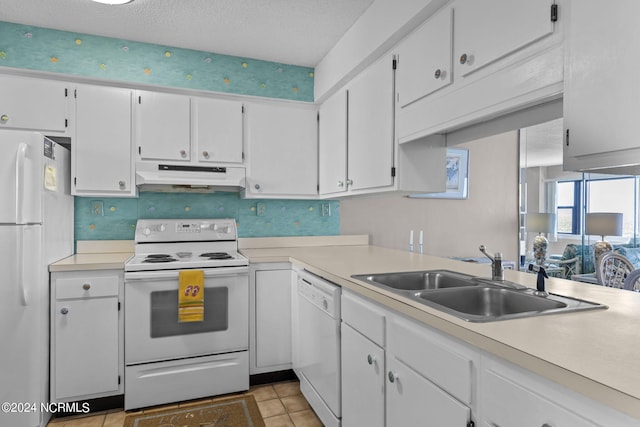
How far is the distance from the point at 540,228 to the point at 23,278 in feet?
16.9

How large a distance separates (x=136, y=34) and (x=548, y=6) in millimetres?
2769

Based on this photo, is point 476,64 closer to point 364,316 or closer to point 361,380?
point 364,316

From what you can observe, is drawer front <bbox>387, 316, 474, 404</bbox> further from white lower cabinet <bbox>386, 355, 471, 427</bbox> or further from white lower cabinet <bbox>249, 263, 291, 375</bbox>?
white lower cabinet <bbox>249, 263, 291, 375</bbox>

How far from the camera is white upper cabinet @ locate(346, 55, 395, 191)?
7.65 ft

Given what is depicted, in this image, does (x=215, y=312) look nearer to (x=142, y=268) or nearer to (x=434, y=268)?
(x=142, y=268)

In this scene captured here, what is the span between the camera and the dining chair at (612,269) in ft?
10.9

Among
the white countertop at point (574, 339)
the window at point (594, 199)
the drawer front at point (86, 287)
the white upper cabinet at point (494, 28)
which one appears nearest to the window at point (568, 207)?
the window at point (594, 199)

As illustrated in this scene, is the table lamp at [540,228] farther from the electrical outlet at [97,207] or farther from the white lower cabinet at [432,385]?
the electrical outlet at [97,207]

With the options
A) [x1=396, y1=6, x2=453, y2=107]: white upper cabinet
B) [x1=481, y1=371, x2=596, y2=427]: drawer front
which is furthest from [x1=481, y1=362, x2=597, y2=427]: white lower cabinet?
[x1=396, y1=6, x2=453, y2=107]: white upper cabinet

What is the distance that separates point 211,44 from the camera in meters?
3.11

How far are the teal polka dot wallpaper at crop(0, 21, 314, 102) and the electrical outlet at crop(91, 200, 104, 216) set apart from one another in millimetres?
942

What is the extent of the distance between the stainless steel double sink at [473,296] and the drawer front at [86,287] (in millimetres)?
1572

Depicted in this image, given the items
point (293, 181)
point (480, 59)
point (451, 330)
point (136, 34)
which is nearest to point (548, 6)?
point (480, 59)

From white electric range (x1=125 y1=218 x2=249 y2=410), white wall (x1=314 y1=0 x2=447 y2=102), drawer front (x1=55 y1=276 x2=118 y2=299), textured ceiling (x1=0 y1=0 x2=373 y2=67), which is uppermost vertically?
textured ceiling (x1=0 y1=0 x2=373 y2=67)
